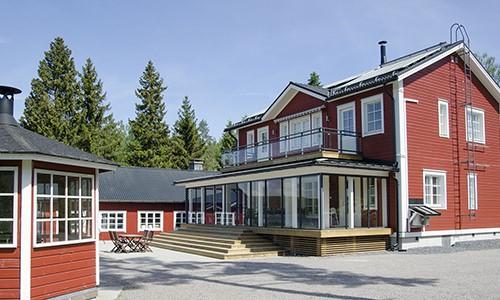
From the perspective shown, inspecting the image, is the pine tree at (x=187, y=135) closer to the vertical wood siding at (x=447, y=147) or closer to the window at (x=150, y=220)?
the window at (x=150, y=220)

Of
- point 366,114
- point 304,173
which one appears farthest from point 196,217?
point 366,114

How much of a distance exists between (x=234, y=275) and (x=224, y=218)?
11434mm

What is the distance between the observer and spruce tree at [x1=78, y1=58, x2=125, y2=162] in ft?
133

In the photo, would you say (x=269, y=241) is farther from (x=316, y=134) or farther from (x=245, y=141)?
(x=245, y=141)

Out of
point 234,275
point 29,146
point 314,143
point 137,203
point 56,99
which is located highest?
point 56,99

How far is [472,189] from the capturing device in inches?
898

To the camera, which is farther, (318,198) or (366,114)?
(366,114)

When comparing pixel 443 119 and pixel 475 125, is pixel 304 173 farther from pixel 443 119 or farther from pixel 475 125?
pixel 475 125

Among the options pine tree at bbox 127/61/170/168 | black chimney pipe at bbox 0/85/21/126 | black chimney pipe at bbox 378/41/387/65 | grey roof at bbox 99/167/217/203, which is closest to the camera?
black chimney pipe at bbox 0/85/21/126

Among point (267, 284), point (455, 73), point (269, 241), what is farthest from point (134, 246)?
point (455, 73)

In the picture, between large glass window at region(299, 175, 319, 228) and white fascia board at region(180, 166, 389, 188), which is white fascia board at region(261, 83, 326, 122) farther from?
large glass window at region(299, 175, 319, 228)

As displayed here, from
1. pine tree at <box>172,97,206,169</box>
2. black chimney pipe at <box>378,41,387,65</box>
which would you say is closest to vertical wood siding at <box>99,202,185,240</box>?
black chimney pipe at <box>378,41,387,65</box>

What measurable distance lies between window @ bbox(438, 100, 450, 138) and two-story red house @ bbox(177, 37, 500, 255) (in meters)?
0.06

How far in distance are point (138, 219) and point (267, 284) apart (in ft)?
64.5
